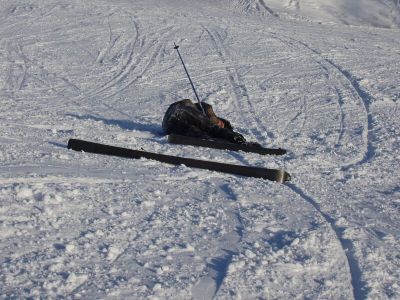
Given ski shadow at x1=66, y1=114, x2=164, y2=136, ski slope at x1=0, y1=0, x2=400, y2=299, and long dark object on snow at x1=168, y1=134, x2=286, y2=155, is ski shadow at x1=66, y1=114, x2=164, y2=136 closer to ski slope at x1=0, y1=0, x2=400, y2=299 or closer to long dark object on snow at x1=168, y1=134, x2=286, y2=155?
ski slope at x1=0, y1=0, x2=400, y2=299

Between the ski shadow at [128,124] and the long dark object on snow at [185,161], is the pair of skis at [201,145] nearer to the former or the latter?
the long dark object on snow at [185,161]

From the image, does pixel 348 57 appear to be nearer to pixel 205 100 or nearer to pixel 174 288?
pixel 205 100

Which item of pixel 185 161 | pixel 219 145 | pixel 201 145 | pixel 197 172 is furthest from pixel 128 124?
pixel 197 172

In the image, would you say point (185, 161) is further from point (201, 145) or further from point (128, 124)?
point (128, 124)

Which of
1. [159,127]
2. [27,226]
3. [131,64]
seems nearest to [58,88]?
[131,64]

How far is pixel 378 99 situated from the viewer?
12828 millimetres

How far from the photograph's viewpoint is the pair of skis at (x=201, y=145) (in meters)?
7.98

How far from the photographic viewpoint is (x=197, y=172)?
8.01m

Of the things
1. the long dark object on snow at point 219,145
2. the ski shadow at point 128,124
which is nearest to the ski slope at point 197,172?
the ski shadow at point 128,124

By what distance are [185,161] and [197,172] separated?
0.35m

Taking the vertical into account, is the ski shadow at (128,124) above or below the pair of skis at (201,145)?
below

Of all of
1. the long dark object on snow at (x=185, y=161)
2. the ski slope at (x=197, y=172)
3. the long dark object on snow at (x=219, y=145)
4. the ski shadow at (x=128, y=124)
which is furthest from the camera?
the ski shadow at (x=128, y=124)

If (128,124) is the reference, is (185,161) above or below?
above

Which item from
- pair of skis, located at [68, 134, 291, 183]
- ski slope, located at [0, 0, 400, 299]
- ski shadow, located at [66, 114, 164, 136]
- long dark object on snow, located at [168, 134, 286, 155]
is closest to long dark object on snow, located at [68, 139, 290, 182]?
pair of skis, located at [68, 134, 291, 183]
